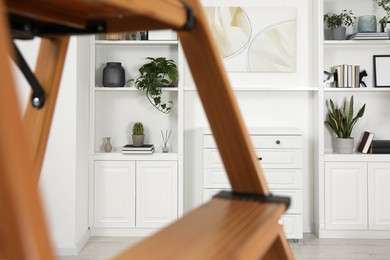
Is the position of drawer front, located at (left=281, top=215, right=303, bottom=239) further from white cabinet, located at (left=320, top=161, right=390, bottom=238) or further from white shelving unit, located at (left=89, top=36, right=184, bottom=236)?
white shelving unit, located at (left=89, top=36, right=184, bottom=236)

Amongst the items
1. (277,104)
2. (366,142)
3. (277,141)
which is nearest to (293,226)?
(277,141)

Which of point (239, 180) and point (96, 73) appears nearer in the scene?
point (239, 180)

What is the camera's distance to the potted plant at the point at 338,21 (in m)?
3.97

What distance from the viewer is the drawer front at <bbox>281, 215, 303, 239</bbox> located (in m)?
3.71

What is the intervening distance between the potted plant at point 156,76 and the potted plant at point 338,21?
1.39m

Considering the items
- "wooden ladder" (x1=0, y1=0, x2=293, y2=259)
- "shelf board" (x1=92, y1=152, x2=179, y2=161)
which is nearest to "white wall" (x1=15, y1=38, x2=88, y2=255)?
"shelf board" (x1=92, y1=152, x2=179, y2=161)

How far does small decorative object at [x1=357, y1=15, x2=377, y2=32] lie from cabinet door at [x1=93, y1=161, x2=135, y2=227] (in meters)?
2.22

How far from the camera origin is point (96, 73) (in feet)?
13.6

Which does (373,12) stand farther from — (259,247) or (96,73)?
(259,247)

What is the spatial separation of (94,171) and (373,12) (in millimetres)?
2791

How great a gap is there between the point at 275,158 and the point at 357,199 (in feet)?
2.52

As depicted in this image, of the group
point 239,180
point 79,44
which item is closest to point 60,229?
point 79,44

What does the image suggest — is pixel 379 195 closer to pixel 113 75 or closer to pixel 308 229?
pixel 308 229

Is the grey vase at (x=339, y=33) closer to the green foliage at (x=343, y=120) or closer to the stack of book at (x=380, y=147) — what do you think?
the green foliage at (x=343, y=120)
